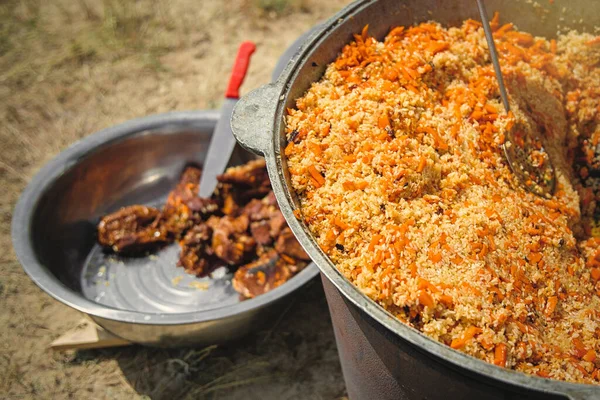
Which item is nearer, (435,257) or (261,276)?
(435,257)

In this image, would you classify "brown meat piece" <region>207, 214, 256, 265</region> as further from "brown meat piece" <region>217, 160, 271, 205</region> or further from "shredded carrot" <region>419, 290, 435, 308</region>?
"shredded carrot" <region>419, 290, 435, 308</region>

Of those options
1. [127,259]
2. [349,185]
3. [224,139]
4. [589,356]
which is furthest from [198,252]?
[589,356]

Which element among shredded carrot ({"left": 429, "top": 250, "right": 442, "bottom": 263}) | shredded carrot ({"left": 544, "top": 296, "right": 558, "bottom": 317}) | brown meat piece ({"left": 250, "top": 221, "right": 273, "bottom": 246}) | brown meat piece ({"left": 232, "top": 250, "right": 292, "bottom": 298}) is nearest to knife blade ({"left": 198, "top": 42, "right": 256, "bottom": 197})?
brown meat piece ({"left": 250, "top": 221, "right": 273, "bottom": 246})

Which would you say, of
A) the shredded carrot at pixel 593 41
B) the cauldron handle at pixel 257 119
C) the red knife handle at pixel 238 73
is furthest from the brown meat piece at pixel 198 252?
the shredded carrot at pixel 593 41

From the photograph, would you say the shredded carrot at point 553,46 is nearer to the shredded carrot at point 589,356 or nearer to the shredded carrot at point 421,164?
the shredded carrot at point 421,164

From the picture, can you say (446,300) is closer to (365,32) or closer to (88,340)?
(365,32)

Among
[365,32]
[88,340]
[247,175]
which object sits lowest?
[88,340]

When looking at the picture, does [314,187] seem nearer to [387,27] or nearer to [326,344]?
[387,27]
